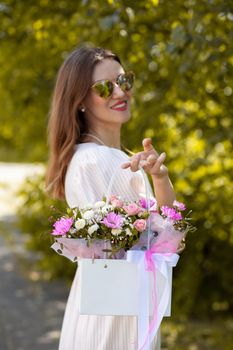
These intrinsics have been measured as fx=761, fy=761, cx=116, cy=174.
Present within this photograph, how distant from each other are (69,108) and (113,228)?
2.56ft

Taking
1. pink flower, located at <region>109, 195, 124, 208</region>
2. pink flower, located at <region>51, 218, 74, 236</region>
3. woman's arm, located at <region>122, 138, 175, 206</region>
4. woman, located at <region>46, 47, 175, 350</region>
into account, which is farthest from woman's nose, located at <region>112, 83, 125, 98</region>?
pink flower, located at <region>51, 218, 74, 236</region>

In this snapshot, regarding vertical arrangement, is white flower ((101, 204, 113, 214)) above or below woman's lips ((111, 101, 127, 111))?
below

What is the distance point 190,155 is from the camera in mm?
6371

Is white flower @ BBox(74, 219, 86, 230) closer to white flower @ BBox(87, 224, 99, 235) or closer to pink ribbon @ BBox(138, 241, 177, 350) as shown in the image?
white flower @ BBox(87, 224, 99, 235)

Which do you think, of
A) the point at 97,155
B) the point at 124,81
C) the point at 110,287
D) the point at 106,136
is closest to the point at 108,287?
the point at 110,287

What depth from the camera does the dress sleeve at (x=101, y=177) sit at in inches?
111

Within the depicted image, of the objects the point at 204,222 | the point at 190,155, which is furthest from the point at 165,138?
the point at 204,222

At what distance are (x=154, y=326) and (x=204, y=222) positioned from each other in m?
4.01

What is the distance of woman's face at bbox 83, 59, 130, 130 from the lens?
3047 millimetres

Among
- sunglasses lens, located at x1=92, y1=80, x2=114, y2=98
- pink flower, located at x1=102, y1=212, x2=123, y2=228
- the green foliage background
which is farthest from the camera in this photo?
the green foliage background

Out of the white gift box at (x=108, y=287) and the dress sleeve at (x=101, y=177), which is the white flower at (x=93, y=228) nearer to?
the white gift box at (x=108, y=287)

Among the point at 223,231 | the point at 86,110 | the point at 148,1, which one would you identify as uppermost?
the point at 148,1

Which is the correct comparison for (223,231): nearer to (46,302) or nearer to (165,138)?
(165,138)

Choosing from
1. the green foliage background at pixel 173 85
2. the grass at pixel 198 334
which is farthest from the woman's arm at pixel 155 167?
the grass at pixel 198 334
